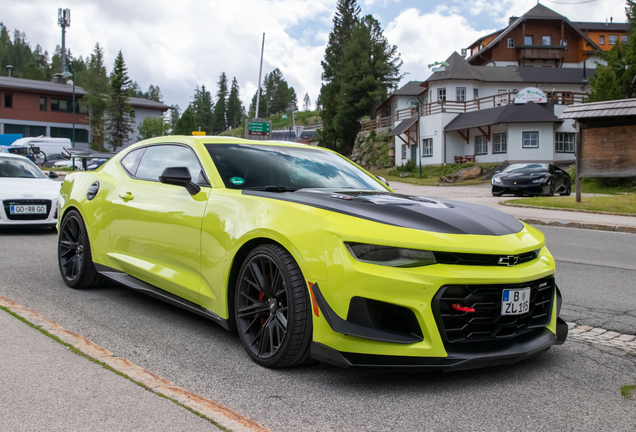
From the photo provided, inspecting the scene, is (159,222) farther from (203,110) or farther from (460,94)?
(203,110)

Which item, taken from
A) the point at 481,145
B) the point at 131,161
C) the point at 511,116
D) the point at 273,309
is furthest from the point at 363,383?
the point at 481,145

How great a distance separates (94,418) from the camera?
2.58 m

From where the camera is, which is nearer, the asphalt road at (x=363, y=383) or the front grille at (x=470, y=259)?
the asphalt road at (x=363, y=383)

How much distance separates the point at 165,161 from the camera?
488 centimetres

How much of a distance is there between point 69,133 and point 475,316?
255 ft

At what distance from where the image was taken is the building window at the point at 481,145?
4578 cm

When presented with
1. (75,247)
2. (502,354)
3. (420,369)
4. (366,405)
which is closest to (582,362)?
(502,354)

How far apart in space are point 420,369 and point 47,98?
2994 inches

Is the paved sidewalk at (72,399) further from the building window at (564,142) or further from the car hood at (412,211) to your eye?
the building window at (564,142)

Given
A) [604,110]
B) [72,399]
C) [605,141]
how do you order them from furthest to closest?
[605,141], [604,110], [72,399]

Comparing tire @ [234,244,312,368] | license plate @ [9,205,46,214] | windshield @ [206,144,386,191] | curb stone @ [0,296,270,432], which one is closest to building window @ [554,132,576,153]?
license plate @ [9,205,46,214]

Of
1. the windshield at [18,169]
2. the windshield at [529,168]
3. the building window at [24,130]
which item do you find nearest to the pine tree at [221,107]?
the building window at [24,130]

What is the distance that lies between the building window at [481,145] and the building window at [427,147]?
13.0ft

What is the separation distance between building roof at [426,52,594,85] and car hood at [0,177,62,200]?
45070 millimetres
